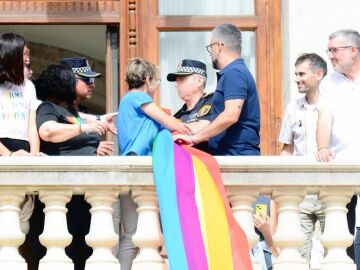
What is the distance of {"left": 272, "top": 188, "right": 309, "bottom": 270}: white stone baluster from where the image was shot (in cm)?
888

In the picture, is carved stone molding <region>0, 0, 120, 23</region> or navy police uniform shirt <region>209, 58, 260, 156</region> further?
carved stone molding <region>0, 0, 120, 23</region>

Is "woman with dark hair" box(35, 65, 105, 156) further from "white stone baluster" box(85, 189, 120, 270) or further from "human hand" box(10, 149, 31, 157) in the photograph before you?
"white stone baluster" box(85, 189, 120, 270)

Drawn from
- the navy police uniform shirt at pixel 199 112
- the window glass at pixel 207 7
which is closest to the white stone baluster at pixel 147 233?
the navy police uniform shirt at pixel 199 112

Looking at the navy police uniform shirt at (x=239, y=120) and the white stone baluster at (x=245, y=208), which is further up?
the navy police uniform shirt at (x=239, y=120)

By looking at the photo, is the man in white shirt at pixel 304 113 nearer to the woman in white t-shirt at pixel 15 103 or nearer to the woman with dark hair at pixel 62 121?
the woman with dark hair at pixel 62 121

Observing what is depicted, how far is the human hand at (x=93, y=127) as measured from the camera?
955 centimetres

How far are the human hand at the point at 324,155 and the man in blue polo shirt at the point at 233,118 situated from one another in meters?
0.49

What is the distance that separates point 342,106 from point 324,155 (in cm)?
57

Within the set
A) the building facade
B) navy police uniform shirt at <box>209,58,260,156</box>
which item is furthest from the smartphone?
the building facade

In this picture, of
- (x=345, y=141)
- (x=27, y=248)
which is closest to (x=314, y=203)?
(x=345, y=141)

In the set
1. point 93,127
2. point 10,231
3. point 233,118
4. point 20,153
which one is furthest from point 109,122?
point 10,231

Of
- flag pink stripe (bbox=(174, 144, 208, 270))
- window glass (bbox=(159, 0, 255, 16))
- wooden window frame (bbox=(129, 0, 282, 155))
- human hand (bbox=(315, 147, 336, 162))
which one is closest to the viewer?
flag pink stripe (bbox=(174, 144, 208, 270))

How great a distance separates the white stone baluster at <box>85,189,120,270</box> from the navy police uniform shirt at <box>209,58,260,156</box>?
0.87 metres

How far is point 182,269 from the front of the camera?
28.5 feet
